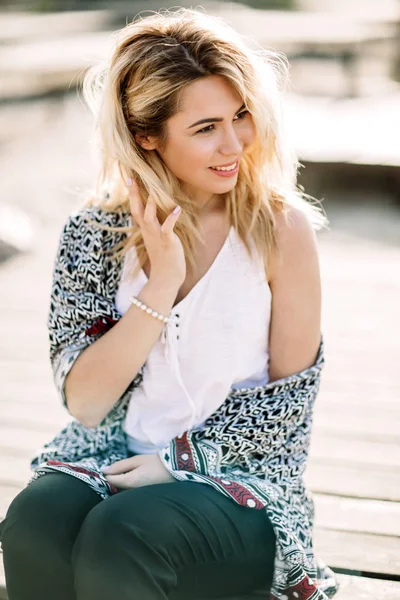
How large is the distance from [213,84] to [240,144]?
0.46ft

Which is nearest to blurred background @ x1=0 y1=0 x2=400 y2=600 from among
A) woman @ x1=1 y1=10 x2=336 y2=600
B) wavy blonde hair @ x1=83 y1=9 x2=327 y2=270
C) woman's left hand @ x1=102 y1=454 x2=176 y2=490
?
wavy blonde hair @ x1=83 y1=9 x2=327 y2=270

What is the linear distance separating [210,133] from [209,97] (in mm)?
75

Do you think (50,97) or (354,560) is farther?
(50,97)

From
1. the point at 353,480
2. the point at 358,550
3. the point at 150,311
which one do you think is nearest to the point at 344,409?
the point at 353,480

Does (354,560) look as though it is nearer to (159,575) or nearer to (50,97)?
(159,575)

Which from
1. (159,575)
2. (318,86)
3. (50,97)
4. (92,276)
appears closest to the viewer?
(159,575)

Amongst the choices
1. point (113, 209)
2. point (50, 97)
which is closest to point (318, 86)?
point (50, 97)

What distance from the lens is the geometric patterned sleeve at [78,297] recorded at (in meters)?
1.96

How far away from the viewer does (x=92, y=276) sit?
1979mm

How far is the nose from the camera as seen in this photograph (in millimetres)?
1862

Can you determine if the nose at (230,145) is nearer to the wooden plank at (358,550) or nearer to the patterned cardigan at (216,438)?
the patterned cardigan at (216,438)

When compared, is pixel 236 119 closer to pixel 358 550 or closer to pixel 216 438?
pixel 216 438

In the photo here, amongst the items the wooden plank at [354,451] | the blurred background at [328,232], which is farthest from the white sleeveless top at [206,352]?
the wooden plank at [354,451]

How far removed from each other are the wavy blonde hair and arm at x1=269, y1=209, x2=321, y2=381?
0.04 m
